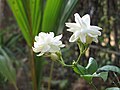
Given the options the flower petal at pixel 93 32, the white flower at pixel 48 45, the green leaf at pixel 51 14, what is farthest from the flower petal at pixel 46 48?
the green leaf at pixel 51 14

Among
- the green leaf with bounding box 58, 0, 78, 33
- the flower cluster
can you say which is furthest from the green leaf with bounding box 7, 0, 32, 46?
the flower cluster

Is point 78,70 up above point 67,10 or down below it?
below

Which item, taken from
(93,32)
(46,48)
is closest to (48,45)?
(46,48)

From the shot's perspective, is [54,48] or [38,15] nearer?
[54,48]

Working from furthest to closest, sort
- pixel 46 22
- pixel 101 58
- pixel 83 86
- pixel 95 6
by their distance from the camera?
pixel 83 86, pixel 101 58, pixel 95 6, pixel 46 22

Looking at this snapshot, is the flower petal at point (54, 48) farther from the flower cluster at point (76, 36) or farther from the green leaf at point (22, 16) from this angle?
the green leaf at point (22, 16)

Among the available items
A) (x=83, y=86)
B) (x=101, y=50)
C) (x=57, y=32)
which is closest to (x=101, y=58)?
(x=101, y=50)

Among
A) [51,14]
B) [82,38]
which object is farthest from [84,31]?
[51,14]

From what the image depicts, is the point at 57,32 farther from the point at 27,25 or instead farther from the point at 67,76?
the point at 67,76

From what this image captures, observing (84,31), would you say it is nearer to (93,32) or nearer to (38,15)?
(93,32)

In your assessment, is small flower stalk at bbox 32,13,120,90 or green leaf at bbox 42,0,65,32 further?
green leaf at bbox 42,0,65,32

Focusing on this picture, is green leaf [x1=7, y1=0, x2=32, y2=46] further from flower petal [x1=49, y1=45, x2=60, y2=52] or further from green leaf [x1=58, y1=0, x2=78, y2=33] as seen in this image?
flower petal [x1=49, y1=45, x2=60, y2=52]
